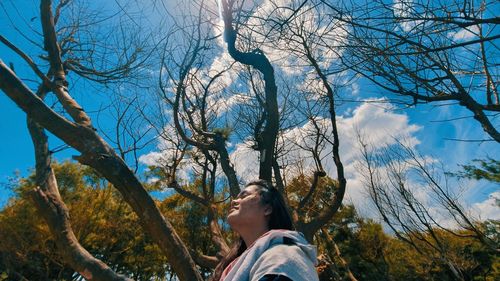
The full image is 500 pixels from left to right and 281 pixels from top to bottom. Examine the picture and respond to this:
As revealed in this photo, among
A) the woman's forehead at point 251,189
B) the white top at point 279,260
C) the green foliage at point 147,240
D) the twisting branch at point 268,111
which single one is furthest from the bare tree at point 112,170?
the green foliage at point 147,240

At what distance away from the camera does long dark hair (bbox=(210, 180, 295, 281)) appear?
1.89 meters

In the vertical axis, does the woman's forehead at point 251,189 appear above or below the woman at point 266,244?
above

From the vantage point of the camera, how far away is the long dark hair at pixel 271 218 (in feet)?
6.20

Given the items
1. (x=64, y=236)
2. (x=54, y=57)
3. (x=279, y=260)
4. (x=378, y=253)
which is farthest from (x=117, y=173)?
(x=378, y=253)

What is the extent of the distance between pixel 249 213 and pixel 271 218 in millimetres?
137

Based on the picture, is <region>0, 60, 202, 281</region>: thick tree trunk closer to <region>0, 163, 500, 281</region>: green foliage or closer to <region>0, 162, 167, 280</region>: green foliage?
<region>0, 163, 500, 281</region>: green foliage

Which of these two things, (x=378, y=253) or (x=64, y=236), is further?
(x=378, y=253)

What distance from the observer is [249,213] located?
189 cm

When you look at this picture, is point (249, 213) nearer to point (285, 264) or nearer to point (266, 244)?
point (266, 244)

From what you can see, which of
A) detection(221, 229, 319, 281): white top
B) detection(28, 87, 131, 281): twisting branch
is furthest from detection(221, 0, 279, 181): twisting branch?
detection(221, 229, 319, 281): white top

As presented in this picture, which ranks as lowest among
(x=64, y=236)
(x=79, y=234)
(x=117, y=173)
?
(x=64, y=236)

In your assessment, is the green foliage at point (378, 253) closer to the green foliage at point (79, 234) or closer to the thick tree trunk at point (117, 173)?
the green foliage at point (79, 234)

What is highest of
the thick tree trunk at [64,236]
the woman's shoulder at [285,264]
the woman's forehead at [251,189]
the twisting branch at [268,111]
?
the twisting branch at [268,111]

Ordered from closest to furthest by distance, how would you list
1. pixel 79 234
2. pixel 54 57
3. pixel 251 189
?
pixel 251 189
pixel 54 57
pixel 79 234
